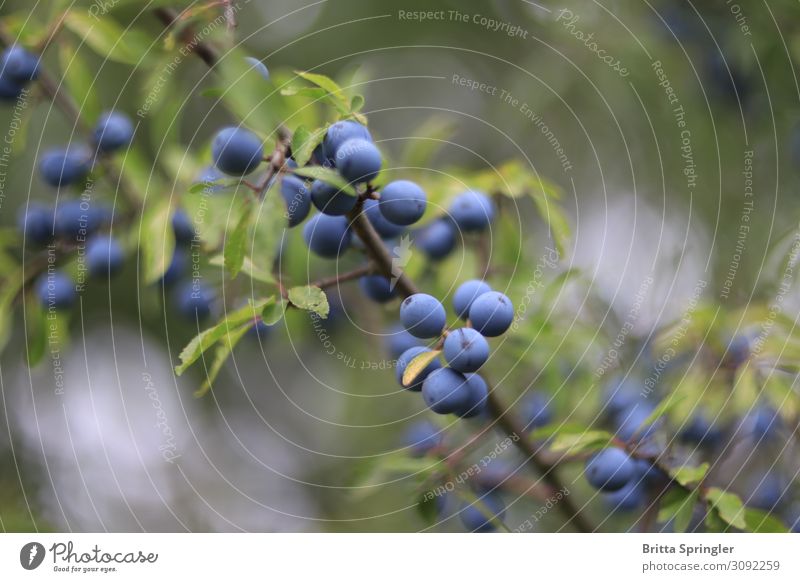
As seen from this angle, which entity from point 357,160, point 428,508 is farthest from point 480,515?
point 357,160

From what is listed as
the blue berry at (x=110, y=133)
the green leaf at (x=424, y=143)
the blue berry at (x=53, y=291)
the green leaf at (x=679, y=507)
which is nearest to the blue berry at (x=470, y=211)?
the green leaf at (x=424, y=143)

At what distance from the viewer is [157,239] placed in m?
1.54

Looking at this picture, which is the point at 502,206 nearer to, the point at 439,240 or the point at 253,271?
the point at 439,240

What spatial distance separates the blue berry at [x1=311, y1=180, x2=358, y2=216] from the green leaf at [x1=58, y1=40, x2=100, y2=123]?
2.26 ft

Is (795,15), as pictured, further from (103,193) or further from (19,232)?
(19,232)

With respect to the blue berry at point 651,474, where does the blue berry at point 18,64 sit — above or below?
above

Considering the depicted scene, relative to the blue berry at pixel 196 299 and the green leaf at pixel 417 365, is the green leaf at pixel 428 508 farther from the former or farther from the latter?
the blue berry at pixel 196 299

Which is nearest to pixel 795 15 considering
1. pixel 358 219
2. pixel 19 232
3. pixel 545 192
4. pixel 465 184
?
pixel 545 192

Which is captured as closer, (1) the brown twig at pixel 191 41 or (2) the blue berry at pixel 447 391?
(2) the blue berry at pixel 447 391

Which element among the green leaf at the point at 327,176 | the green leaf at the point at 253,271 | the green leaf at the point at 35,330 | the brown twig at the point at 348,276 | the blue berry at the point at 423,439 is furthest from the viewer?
the green leaf at the point at 35,330

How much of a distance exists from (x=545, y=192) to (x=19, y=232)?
98 centimetres

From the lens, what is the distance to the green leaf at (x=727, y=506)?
127cm

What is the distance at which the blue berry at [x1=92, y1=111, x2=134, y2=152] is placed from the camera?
5.36 ft
